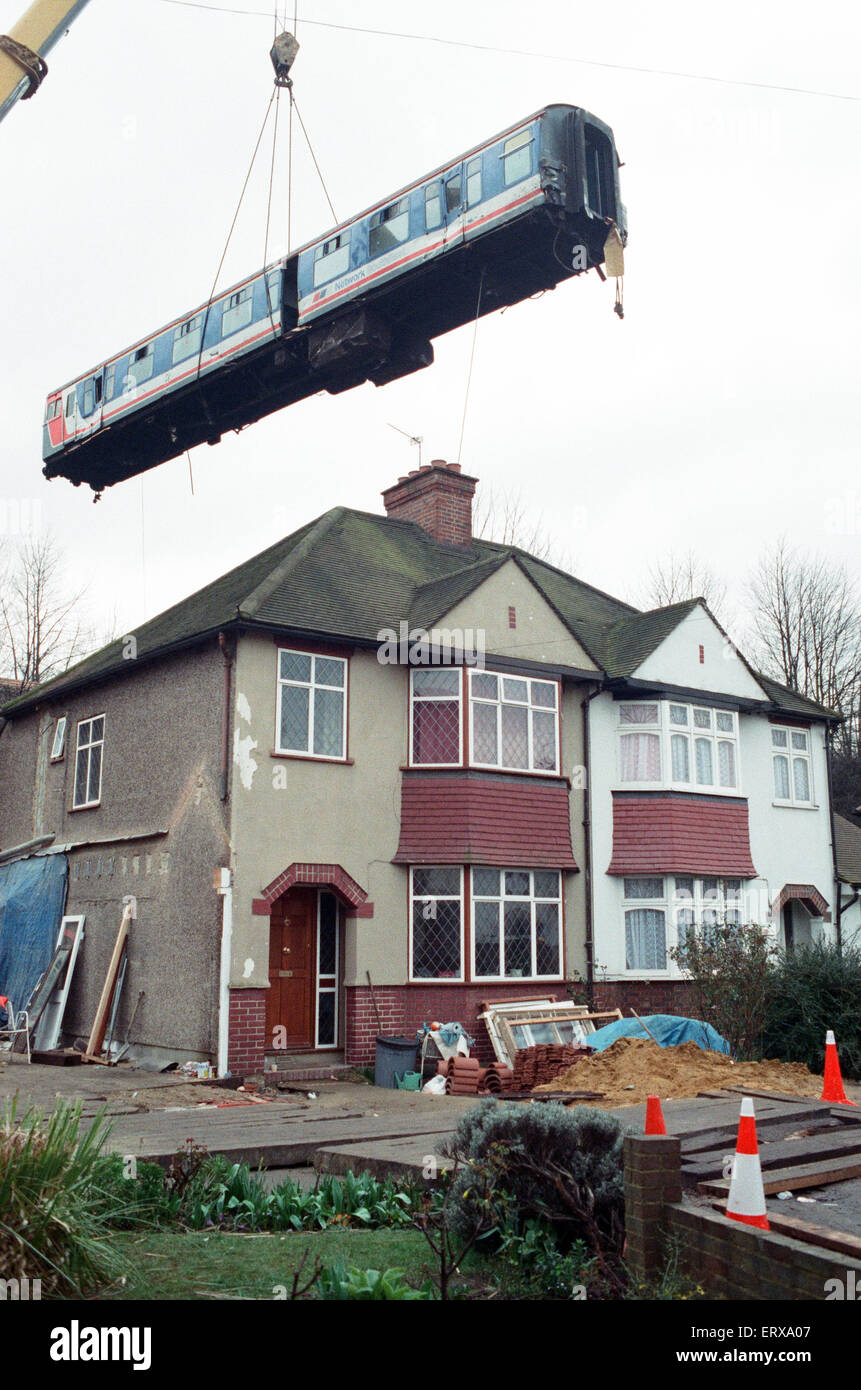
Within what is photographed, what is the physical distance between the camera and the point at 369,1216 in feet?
23.9

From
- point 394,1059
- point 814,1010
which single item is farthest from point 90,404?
point 814,1010

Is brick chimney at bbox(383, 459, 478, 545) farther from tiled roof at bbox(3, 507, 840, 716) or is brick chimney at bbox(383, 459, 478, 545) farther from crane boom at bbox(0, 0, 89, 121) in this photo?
crane boom at bbox(0, 0, 89, 121)

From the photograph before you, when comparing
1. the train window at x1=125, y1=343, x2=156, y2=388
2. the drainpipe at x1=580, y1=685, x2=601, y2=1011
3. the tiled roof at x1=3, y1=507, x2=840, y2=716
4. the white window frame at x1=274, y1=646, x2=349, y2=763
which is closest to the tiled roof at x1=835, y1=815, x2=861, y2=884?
the tiled roof at x1=3, y1=507, x2=840, y2=716

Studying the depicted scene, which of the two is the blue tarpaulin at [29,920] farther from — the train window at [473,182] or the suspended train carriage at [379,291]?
the train window at [473,182]

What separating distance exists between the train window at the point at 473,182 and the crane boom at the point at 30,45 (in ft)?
14.8

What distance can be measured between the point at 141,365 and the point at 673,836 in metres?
11.2

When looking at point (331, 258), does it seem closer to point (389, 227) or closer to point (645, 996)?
point (389, 227)

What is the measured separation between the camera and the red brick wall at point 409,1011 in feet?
55.5

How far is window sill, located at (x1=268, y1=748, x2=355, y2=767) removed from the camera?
54.8 feet

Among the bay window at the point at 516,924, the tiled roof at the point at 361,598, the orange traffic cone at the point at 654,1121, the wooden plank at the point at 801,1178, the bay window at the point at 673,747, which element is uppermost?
the tiled roof at the point at 361,598

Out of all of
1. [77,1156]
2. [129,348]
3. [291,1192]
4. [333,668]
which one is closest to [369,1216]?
[291,1192]

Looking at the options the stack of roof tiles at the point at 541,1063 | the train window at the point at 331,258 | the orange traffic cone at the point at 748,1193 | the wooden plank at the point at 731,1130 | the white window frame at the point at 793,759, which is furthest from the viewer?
the white window frame at the point at 793,759

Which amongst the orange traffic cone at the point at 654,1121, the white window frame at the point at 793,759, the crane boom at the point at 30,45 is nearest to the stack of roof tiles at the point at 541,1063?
the orange traffic cone at the point at 654,1121

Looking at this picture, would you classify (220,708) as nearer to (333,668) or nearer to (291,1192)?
(333,668)
